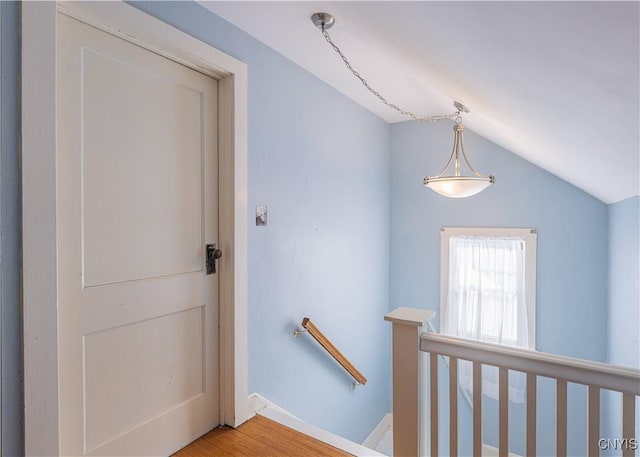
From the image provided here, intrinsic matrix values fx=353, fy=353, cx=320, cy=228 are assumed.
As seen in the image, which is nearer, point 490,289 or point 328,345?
point 328,345

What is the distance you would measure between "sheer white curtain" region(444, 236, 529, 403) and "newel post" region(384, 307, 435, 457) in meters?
2.24

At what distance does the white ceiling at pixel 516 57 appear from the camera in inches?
28.5

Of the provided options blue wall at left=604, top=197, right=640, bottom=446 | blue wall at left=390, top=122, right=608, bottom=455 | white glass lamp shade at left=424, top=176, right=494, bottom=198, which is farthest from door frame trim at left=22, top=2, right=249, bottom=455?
blue wall at left=390, top=122, right=608, bottom=455

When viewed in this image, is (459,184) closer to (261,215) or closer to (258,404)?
(261,215)

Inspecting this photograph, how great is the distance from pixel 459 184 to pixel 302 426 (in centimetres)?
162

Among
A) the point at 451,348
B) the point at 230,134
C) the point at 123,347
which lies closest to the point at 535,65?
the point at 451,348

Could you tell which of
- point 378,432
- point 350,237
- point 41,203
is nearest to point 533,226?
point 350,237

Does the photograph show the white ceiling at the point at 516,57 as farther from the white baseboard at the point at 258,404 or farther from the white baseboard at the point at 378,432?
the white baseboard at the point at 378,432

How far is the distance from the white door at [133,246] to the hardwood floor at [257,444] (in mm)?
79

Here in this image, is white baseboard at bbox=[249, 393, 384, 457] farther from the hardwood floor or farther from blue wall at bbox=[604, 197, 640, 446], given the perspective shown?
blue wall at bbox=[604, 197, 640, 446]

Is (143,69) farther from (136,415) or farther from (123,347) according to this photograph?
(136,415)

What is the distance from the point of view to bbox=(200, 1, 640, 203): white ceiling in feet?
2.38

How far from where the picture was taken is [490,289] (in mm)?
3385

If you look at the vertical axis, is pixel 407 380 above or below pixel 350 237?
below
